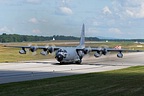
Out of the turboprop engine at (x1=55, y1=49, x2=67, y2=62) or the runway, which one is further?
the turboprop engine at (x1=55, y1=49, x2=67, y2=62)

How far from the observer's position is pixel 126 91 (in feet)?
74.0

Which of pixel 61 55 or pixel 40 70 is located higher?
pixel 61 55

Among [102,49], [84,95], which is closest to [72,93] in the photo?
[84,95]

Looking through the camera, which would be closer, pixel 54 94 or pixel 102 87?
pixel 54 94

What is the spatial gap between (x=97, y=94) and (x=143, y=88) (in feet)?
14.2

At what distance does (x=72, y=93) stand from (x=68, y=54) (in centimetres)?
3232

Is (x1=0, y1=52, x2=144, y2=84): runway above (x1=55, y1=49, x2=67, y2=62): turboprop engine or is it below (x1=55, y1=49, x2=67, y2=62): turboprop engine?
below

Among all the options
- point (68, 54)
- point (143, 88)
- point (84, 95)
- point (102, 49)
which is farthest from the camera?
point (102, 49)

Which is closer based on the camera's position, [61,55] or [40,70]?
[40,70]

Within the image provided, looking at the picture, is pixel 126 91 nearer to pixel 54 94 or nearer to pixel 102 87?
pixel 102 87

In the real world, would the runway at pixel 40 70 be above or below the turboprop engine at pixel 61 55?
below

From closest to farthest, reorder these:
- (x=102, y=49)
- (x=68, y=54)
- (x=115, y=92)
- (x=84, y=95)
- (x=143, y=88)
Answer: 1. (x=84, y=95)
2. (x=115, y=92)
3. (x=143, y=88)
4. (x=68, y=54)
5. (x=102, y=49)

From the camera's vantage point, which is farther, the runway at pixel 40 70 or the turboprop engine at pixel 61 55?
the turboprop engine at pixel 61 55

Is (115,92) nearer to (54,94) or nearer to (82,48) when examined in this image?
(54,94)
